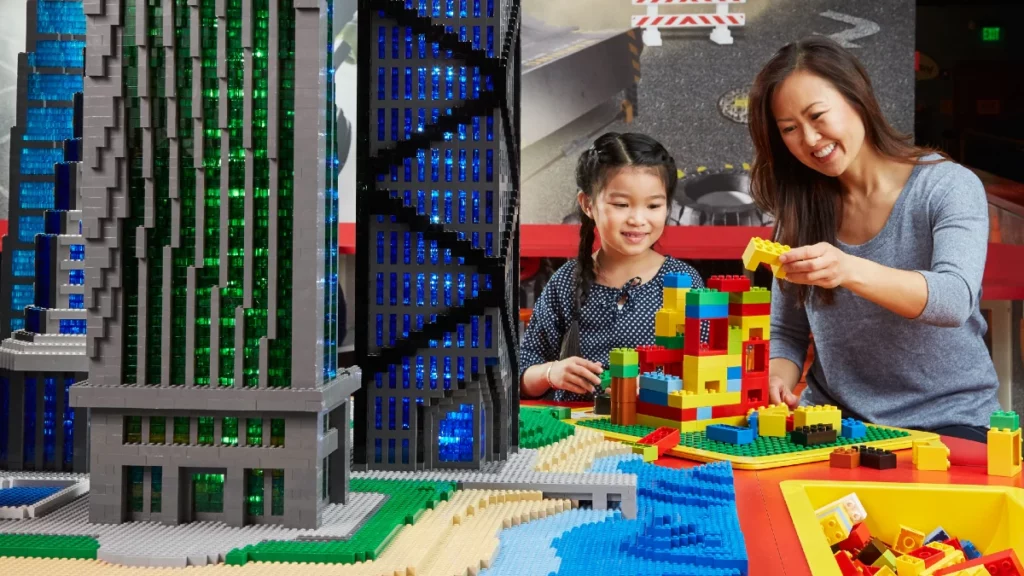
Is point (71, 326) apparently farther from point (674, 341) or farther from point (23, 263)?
point (674, 341)

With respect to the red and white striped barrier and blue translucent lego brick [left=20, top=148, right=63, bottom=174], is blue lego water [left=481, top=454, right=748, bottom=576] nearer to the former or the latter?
blue translucent lego brick [left=20, top=148, right=63, bottom=174]

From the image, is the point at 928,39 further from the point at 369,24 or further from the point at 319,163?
the point at 319,163

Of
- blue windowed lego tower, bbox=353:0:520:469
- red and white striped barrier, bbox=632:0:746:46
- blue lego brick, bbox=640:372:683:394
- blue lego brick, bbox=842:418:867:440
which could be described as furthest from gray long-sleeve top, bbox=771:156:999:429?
red and white striped barrier, bbox=632:0:746:46

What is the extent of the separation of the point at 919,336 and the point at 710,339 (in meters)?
0.46

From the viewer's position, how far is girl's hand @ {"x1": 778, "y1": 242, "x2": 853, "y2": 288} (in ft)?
5.16

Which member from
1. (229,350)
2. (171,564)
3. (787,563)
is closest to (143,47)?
(229,350)

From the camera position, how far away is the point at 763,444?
164 centimetres

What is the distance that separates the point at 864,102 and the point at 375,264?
3.31 ft

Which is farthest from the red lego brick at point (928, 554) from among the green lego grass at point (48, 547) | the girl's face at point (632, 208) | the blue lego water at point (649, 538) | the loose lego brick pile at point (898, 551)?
the girl's face at point (632, 208)

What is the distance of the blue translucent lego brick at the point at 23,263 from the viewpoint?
4.88ft

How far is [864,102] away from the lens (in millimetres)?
1880

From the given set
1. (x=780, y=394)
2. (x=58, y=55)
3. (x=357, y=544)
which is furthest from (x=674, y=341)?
(x=58, y=55)

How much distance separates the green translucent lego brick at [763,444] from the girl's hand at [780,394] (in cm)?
21

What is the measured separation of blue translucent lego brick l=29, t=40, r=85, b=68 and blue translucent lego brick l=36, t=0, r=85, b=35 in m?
0.02
